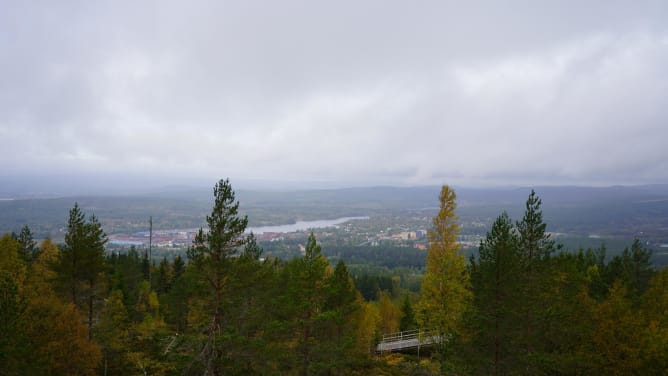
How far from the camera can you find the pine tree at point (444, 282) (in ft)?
57.2

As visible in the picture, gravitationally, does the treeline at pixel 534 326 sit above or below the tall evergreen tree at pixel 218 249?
below

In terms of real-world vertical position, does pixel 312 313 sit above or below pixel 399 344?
above

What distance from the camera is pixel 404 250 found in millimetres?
121250

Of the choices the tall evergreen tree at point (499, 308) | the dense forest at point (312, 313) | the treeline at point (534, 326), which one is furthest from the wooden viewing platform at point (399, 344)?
the tall evergreen tree at point (499, 308)

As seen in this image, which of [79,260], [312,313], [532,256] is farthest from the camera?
[79,260]

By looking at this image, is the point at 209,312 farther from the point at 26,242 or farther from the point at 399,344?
the point at 26,242

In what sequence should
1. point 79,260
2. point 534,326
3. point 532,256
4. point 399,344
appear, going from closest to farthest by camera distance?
point 534,326 → point 532,256 → point 79,260 → point 399,344

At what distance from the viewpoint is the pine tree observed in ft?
57.2

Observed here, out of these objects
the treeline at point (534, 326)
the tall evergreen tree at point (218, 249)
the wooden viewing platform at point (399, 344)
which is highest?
the tall evergreen tree at point (218, 249)

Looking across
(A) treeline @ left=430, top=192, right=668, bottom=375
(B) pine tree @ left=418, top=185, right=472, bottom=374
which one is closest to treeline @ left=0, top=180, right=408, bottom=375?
(B) pine tree @ left=418, top=185, right=472, bottom=374

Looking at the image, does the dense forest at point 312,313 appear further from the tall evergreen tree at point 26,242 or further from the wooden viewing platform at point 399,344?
the wooden viewing platform at point 399,344

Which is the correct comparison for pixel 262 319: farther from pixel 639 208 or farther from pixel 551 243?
pixel 639 208

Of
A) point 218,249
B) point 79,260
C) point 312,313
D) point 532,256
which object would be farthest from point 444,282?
point 79,260

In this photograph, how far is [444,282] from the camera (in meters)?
17.7
